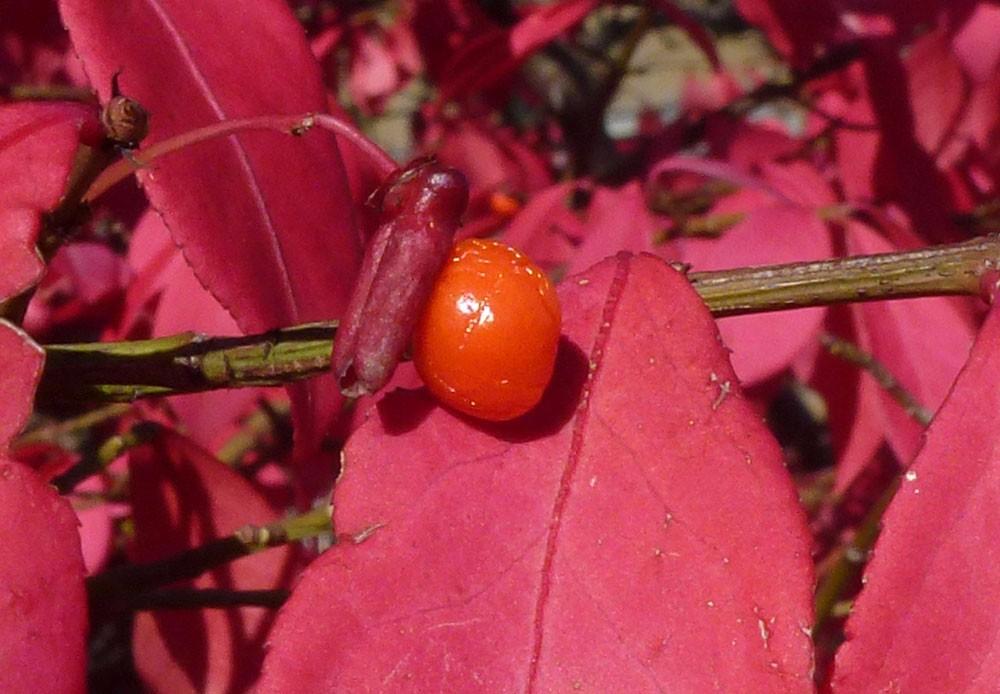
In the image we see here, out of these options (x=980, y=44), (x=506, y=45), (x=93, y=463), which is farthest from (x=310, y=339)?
(x=980, y=44)

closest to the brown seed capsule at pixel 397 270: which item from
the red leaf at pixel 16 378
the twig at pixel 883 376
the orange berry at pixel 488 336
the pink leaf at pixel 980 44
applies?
the orange berry at pixel 488 336

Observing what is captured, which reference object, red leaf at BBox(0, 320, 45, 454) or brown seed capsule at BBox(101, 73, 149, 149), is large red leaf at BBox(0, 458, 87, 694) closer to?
red leaf at BBox(0, 320, 45, 454)

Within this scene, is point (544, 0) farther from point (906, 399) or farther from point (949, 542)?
point (949, 542)

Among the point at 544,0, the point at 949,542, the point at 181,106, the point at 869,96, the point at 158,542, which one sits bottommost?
the point at 544,0

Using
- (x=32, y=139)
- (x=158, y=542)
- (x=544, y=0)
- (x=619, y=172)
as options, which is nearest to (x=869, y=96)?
(x=619, y=172)

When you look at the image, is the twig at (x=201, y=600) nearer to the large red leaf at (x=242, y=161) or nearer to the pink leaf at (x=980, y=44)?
the large red leaf at (x=242, y=161)

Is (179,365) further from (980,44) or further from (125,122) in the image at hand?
(980,44)
